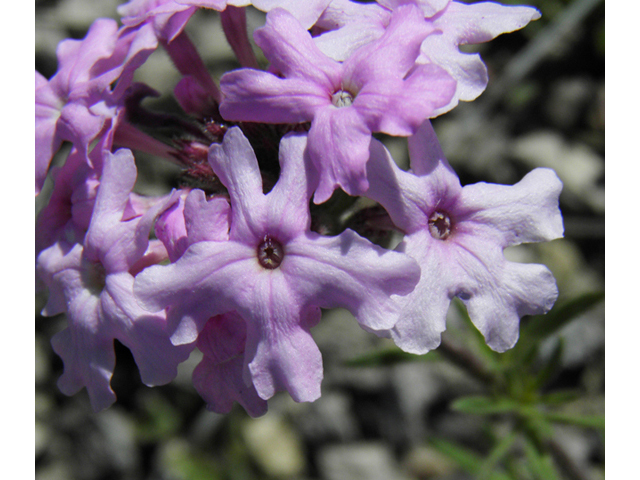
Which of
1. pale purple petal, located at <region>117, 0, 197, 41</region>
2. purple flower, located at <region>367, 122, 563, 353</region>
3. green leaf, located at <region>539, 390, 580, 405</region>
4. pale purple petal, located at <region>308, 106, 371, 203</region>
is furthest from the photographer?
green leaf, located at <region>539, 390, 580, 405</region>

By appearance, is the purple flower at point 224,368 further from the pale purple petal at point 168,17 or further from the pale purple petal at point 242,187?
the pale purple petal at point 168,17

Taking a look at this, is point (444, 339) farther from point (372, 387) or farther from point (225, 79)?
point (372, 387)

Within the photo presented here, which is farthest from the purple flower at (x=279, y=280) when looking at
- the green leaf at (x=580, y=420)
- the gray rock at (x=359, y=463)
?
the gray rock at (x=359, y=463)

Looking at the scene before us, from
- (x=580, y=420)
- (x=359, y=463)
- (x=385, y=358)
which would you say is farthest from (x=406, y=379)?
(x=580, y=420)

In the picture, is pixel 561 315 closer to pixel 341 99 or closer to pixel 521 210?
pixel 521 210

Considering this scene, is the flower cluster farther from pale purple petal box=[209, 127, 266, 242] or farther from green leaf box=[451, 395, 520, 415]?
green leaf box=[451, 395, 520, 415]

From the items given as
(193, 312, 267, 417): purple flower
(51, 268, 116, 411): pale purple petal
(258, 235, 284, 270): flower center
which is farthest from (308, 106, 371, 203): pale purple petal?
(51, 268, 116, 411): pale purple petal

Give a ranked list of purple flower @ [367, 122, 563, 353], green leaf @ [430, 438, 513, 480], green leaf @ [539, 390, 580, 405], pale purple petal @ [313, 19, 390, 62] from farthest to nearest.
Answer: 1. green leaf @ [430, 438, 513, 480]
2. green leaf @ [539, 390, 580, 405]
3. pale purple petal @ [313, 19, 390, 62]
4. purple flower @ [367, 122, 563, 353]
